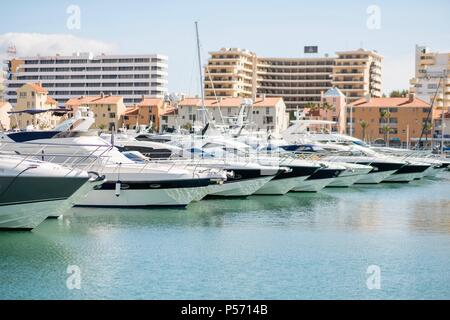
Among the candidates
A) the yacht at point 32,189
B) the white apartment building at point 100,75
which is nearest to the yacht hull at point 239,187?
the yacht at point 32,189

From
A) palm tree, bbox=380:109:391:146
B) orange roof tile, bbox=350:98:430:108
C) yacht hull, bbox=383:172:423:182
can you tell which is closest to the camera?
yacht hull, bbox=383:172:423:182

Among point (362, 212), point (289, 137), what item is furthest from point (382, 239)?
point (289, 137)

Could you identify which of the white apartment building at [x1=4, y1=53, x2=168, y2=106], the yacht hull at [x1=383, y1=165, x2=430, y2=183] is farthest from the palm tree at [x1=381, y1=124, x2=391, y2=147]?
the yacht hull at [x1=383, y1=165, x2=430, y2=183]

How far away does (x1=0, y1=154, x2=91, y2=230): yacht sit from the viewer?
931 inches

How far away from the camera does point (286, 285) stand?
64.5ft

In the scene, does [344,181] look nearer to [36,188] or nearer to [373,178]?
[373,178]

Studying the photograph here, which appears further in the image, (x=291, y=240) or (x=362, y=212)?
(x=362, y=212)

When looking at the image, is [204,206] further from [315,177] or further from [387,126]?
[387,126]

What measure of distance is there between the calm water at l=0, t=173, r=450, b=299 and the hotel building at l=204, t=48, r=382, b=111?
374 feet

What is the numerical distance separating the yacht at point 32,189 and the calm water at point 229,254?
25.5 inches

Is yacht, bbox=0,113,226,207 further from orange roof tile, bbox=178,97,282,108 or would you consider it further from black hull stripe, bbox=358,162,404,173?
orange roof tile, bbox=178,97,282,108

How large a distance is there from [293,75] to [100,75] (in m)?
37.3

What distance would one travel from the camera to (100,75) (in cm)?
16012

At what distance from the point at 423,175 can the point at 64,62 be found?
11530cm
